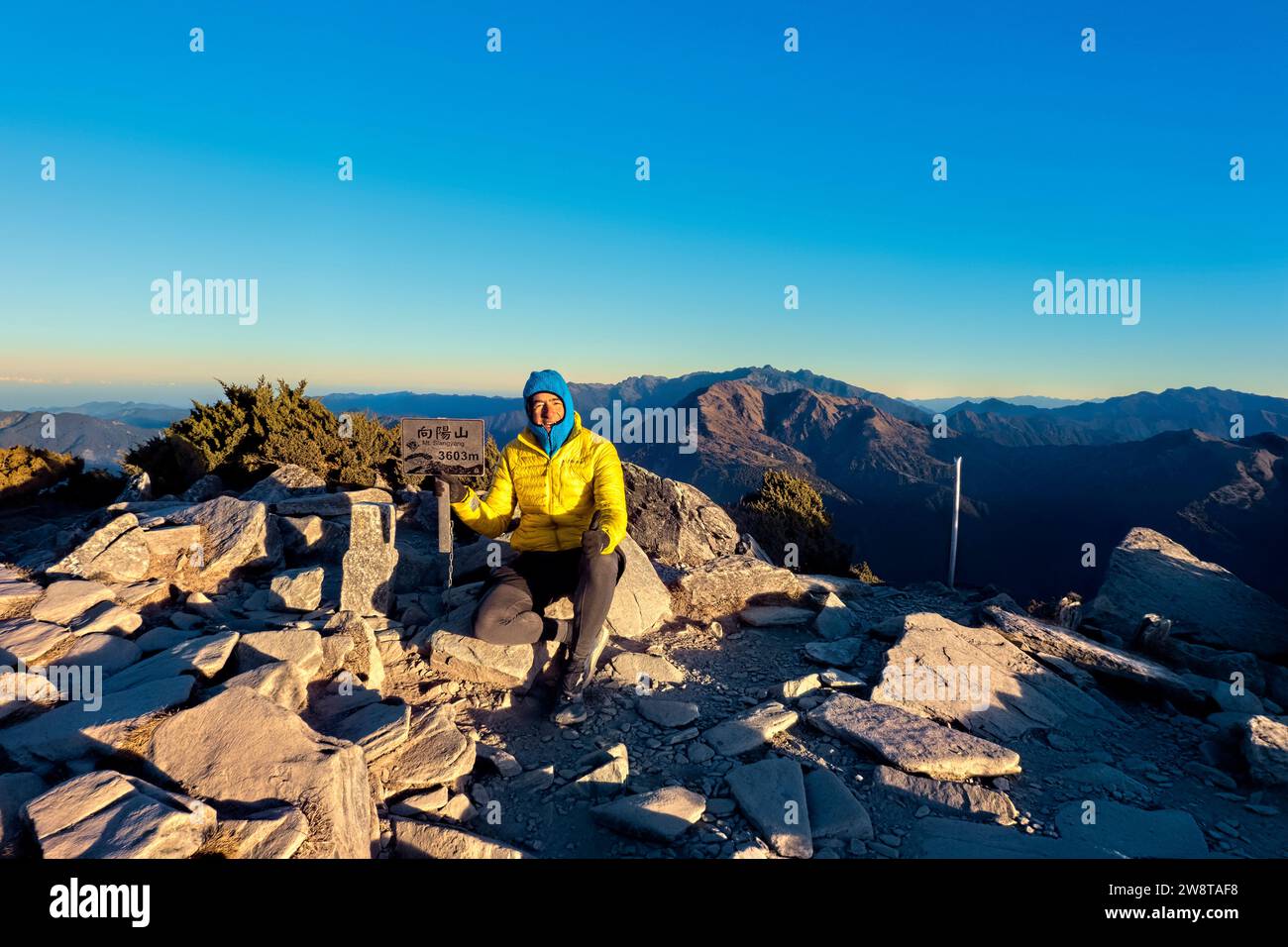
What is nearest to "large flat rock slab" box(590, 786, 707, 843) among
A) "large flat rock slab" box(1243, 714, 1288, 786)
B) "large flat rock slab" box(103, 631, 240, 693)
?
"large flat rock slab" box(103, 631, 240, 693)

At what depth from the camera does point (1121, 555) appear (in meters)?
9.61

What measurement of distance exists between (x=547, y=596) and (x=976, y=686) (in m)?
3.94

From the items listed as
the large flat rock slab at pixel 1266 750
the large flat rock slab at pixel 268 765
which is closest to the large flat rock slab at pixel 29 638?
the large flat rock slab at pixel 268 765

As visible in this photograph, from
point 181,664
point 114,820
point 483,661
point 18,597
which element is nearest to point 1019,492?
point 483,661

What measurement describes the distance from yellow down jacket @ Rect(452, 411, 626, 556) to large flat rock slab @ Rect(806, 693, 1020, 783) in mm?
2280

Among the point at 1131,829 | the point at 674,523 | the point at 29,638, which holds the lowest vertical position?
the point at 1131,829

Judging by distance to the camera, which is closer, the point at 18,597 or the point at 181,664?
the point at 181,664

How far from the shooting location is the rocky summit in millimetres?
3227

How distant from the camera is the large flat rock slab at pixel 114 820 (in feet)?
8.35

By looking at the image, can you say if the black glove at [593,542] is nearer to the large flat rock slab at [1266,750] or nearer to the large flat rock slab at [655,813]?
the large flat rock slab at [655,813]

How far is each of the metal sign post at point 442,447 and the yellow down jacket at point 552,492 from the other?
1.07 feet

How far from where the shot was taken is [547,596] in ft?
17.1

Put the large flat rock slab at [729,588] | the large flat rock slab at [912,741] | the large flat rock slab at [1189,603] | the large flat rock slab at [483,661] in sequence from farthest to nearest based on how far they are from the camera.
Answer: the large flat rock slab at [1189,603], the large flat rock slab at [729,588], the large flat rock slab at [483,661], the large flat rock slab at [912,741]

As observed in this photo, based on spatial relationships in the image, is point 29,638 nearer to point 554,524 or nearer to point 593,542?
point 554,524
